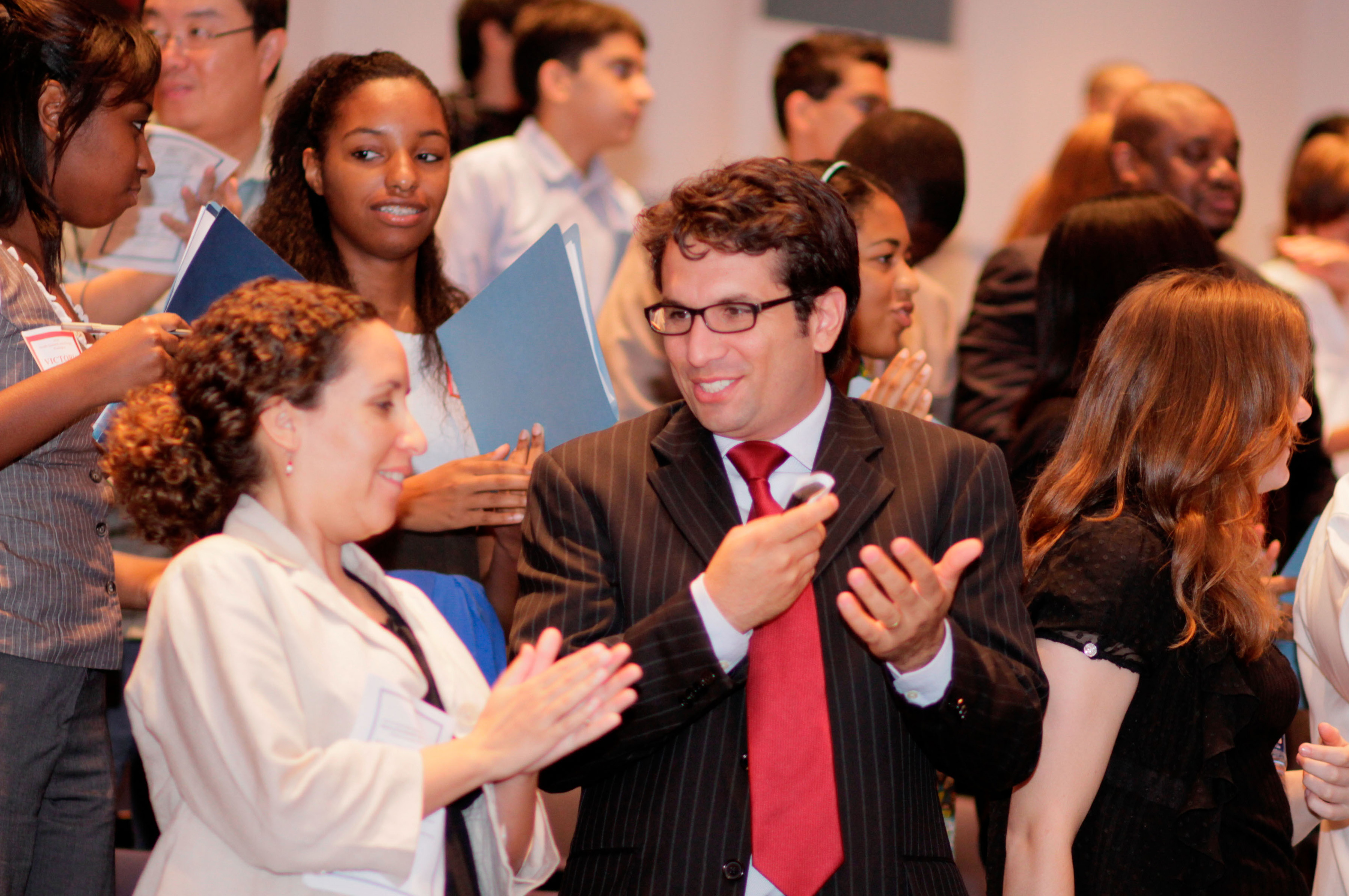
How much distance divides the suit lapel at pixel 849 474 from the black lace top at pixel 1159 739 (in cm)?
40

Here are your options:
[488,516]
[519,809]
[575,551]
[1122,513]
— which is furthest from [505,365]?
[1122,513]

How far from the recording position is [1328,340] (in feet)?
14.9

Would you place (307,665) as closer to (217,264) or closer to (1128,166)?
(217,264)

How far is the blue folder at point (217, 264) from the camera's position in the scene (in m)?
2.17

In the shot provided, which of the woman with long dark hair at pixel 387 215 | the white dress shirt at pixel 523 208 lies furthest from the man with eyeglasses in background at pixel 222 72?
the woman with long dark hair at pixel 387 215

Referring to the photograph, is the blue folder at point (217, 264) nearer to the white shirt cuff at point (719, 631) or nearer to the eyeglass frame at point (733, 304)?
the eyeglass frame at point (733, 304)

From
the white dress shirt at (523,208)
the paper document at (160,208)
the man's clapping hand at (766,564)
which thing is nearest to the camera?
the man's clapping hand at (766,564)

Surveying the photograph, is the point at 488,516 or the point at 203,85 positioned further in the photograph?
the point at 203,85

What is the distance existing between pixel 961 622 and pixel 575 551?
0.58 m

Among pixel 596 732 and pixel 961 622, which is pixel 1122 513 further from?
pixel 596 732

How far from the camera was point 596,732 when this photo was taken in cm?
157

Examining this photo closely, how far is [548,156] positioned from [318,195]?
1.72 metres

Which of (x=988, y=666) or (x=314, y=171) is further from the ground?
(x=314, y=171)

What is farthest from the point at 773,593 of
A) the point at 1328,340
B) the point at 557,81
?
the point at 1328,340
